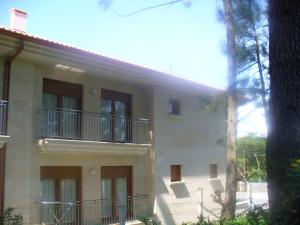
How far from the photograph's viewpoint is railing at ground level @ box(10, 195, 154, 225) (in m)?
13.4

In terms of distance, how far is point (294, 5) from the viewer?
3752 millimetres

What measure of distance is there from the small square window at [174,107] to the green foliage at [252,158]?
14103 millimetres

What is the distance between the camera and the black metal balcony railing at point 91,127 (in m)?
14.4

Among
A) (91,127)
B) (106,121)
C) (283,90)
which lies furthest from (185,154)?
(283,90)

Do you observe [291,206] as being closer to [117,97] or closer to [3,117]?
[3,117]

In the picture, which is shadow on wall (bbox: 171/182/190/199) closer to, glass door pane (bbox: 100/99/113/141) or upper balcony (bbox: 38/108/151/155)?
upper balcony (bbox: 38/108/151/155)

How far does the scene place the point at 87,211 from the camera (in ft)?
49.9

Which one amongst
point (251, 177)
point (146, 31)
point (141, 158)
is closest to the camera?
point (146, 31)

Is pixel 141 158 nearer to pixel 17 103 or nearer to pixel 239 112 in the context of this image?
pixel 239 112

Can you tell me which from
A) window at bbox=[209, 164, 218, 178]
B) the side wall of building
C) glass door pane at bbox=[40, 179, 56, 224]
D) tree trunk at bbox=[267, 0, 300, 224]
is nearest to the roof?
the side wall of building

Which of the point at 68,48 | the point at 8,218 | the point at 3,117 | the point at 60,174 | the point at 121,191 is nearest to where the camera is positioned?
the point at 8,218

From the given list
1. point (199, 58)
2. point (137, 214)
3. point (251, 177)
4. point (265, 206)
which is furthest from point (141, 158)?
point (251, 177)

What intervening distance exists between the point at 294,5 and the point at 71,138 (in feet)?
39.3

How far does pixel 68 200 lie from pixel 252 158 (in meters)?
23.0
